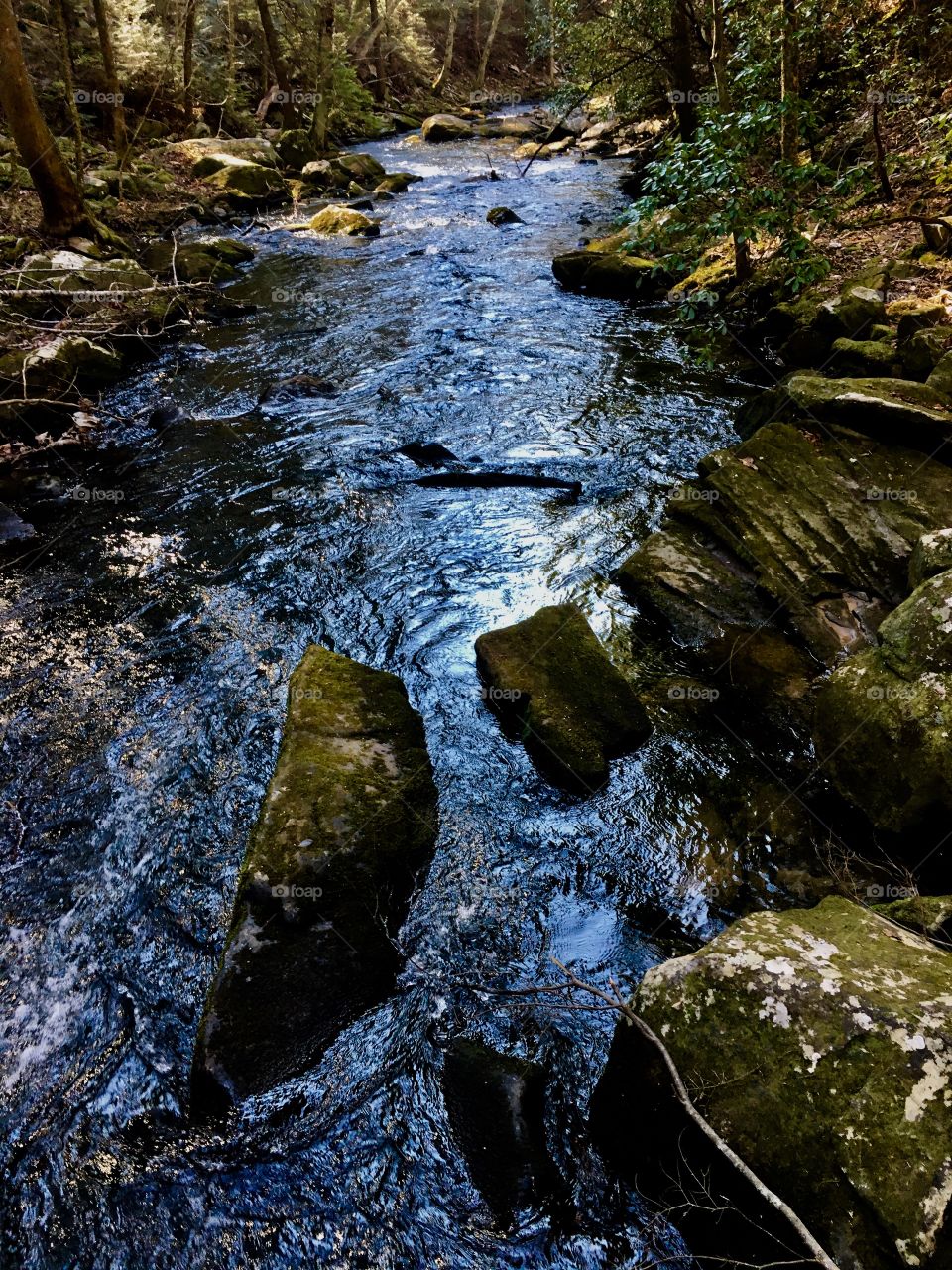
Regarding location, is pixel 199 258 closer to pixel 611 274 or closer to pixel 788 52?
pixel 611 274

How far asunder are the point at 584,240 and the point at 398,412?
913cm

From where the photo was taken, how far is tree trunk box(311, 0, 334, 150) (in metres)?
23.0

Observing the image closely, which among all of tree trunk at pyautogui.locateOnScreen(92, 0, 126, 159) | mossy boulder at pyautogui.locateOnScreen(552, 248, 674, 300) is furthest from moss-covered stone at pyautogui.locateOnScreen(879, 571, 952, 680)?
tree trunk at pyautogui.locateOnScreen(92, 0, 126, 159)

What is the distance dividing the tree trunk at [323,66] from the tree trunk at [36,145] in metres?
14.3

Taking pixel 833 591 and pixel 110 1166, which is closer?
pixel 110 1166

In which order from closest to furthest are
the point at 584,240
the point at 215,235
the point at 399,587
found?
the point at 399,587 → the point at 584,240 → the point at 215,235

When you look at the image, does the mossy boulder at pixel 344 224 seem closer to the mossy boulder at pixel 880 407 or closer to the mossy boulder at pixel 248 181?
the mossy boulder at pixel 248 181

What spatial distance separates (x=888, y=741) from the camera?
3.77 metres

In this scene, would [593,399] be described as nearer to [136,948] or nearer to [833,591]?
[833,591]

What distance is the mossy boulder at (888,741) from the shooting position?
357cm

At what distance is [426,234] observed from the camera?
56.1 feet

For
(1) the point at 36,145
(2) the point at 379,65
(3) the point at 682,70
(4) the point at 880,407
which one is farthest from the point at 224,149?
(4) the point at 880,407

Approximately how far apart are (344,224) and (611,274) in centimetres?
795

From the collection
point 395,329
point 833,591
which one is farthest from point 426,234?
point 833,591
